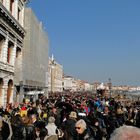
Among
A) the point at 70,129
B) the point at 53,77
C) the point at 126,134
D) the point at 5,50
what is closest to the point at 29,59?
the point at 5,50

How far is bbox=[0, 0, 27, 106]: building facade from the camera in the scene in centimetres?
2655

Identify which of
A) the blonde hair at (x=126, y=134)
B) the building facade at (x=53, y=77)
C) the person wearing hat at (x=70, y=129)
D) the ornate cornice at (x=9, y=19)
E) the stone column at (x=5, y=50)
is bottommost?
the person wearing hat at (x=70, y=129)

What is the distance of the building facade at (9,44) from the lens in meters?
26.5

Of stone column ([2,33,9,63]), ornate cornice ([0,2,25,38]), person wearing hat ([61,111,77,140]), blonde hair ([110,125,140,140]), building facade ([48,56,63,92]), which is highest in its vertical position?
building facade ([48,56,63,92])

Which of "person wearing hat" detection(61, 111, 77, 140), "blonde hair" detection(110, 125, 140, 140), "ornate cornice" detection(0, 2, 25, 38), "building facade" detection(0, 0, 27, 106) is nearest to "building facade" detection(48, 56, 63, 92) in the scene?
"building facade" detection(0, 0, 27, 106)

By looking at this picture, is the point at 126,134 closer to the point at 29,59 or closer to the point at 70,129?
the point at 70,129

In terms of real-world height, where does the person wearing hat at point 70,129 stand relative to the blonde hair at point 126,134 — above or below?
below

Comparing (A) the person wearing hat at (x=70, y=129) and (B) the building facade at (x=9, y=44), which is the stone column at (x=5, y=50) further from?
(A) the person wearing hat at (x=70, y=129)

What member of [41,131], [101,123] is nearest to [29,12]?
[101,123]

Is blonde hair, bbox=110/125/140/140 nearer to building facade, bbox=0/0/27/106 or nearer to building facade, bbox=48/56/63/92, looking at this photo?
building facade, bbox=0/0/27/106

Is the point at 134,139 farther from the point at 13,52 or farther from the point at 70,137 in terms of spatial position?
the point at 13,52

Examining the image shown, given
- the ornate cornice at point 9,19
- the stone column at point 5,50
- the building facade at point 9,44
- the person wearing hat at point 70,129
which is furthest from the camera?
the stone column at point 5,50

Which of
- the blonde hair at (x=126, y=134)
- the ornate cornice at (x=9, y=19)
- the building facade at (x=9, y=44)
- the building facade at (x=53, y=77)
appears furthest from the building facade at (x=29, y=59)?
the building facade at (x=53, y=77)

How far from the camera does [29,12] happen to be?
122 ft
